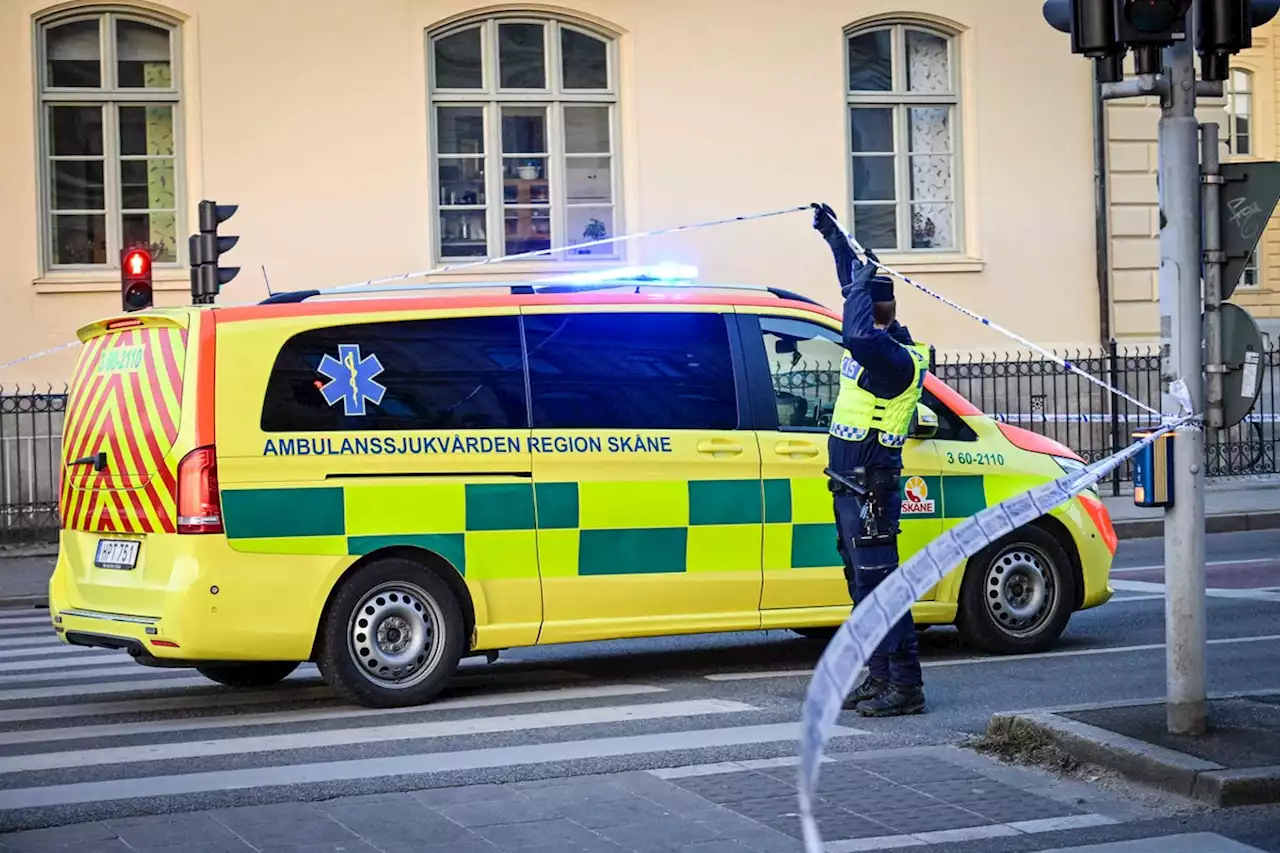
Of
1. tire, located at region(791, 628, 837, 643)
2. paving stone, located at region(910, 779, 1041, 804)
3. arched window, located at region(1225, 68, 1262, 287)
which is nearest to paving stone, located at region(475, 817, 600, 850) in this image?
paving stone, located at region(910, 779, 1041, 804)

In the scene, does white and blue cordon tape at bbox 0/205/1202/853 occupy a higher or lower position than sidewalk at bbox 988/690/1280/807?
higher

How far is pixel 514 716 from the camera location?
8.07 m

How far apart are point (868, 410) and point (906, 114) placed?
15.7m

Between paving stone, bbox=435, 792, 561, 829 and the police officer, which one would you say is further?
the police officer

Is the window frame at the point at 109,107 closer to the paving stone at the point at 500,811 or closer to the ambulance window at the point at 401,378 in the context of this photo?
the ambulance window at the point at 401,378

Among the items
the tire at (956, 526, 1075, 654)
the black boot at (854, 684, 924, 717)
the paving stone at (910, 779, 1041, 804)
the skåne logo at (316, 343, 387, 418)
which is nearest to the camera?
the paving stone at (910, 779, 1041, 804)

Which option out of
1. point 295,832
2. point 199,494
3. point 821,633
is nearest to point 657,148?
point 821,633

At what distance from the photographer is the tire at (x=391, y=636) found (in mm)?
8281

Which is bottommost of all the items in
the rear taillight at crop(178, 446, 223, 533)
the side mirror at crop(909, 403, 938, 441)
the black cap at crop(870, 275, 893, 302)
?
the rear taillight at crop(178, 446, 223, 533)

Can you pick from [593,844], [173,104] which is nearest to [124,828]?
[593,844]

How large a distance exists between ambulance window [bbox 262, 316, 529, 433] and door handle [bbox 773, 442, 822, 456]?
131 cm

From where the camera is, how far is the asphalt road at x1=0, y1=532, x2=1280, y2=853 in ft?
22.1

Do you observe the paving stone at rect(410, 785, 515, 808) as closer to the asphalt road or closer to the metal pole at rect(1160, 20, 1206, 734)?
the asphalt road

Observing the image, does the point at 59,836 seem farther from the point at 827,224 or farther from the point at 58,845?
the point at 827,224
